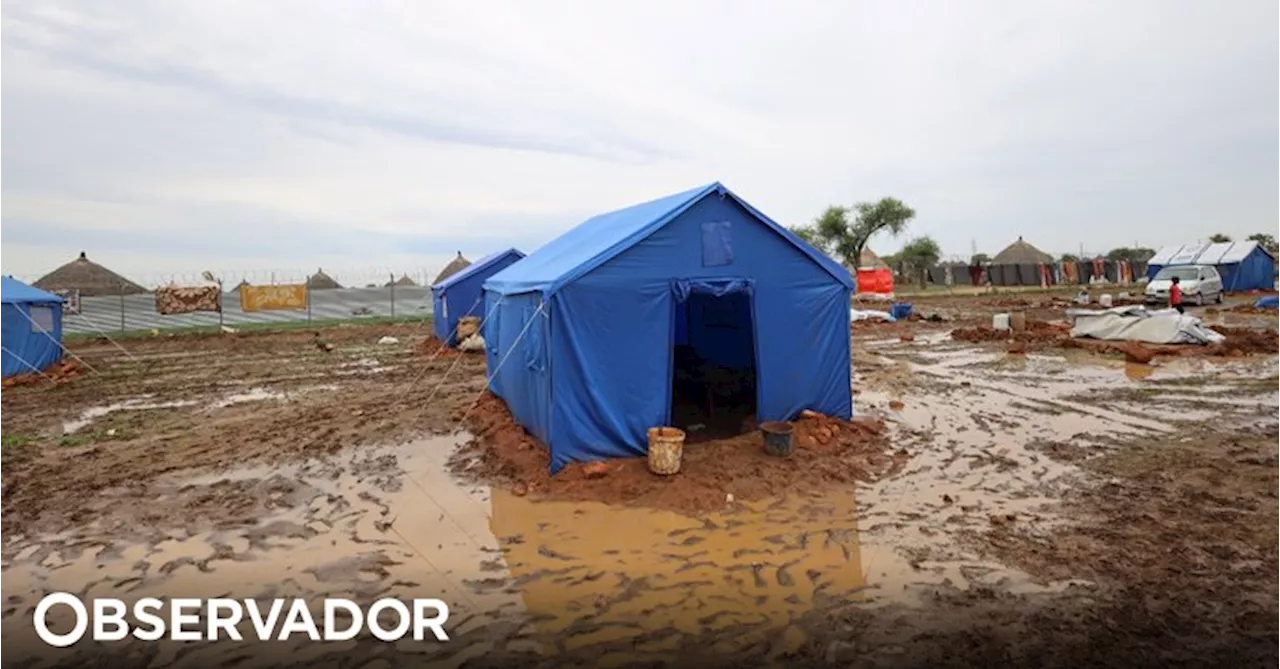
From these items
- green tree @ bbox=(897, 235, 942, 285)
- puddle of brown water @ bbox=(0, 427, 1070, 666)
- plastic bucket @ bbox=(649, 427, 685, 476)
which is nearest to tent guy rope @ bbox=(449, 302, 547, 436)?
plastic bucket @ bbox=(649, 427, 685, 476)

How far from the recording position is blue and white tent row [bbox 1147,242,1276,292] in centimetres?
3709

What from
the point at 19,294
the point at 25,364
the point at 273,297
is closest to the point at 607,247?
the point at 25,364

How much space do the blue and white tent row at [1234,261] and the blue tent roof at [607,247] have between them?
38.2 meters

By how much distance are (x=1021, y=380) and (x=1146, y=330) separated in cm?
753

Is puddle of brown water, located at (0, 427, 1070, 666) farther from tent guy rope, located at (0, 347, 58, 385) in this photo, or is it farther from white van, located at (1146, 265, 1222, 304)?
white van, located at (1146, 265, 1222, 304)

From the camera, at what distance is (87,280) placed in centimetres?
3550

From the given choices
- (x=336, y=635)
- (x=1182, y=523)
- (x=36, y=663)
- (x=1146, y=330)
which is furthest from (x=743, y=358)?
(x=1146, y=330)

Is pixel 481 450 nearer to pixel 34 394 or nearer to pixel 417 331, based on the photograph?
pixel 34 394

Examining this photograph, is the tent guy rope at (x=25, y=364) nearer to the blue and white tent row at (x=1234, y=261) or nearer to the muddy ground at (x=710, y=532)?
the muddy ground at (x=710, y=532)

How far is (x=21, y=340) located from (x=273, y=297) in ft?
46.3

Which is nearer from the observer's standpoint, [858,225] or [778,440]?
[778,440]

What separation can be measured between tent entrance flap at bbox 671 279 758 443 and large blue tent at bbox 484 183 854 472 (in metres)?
0.31

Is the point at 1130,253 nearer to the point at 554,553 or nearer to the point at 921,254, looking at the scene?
the point at 921,254

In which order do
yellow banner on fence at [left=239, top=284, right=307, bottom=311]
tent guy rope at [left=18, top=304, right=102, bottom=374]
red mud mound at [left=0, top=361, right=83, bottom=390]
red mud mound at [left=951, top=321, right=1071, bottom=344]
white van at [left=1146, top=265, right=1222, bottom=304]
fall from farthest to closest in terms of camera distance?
yellow banner on fence at [left=239, top=284, right=307, bottom=311], white van at [left=1146, top=265, right=1222, bottom=304], red mud mound at [left=951, top=321, right=1071, bottom=344], tent guy rope at [left=18, top=304, right=102, bottom=374], red mud mound at [left=0, top=361, right=83, bottom=390]
